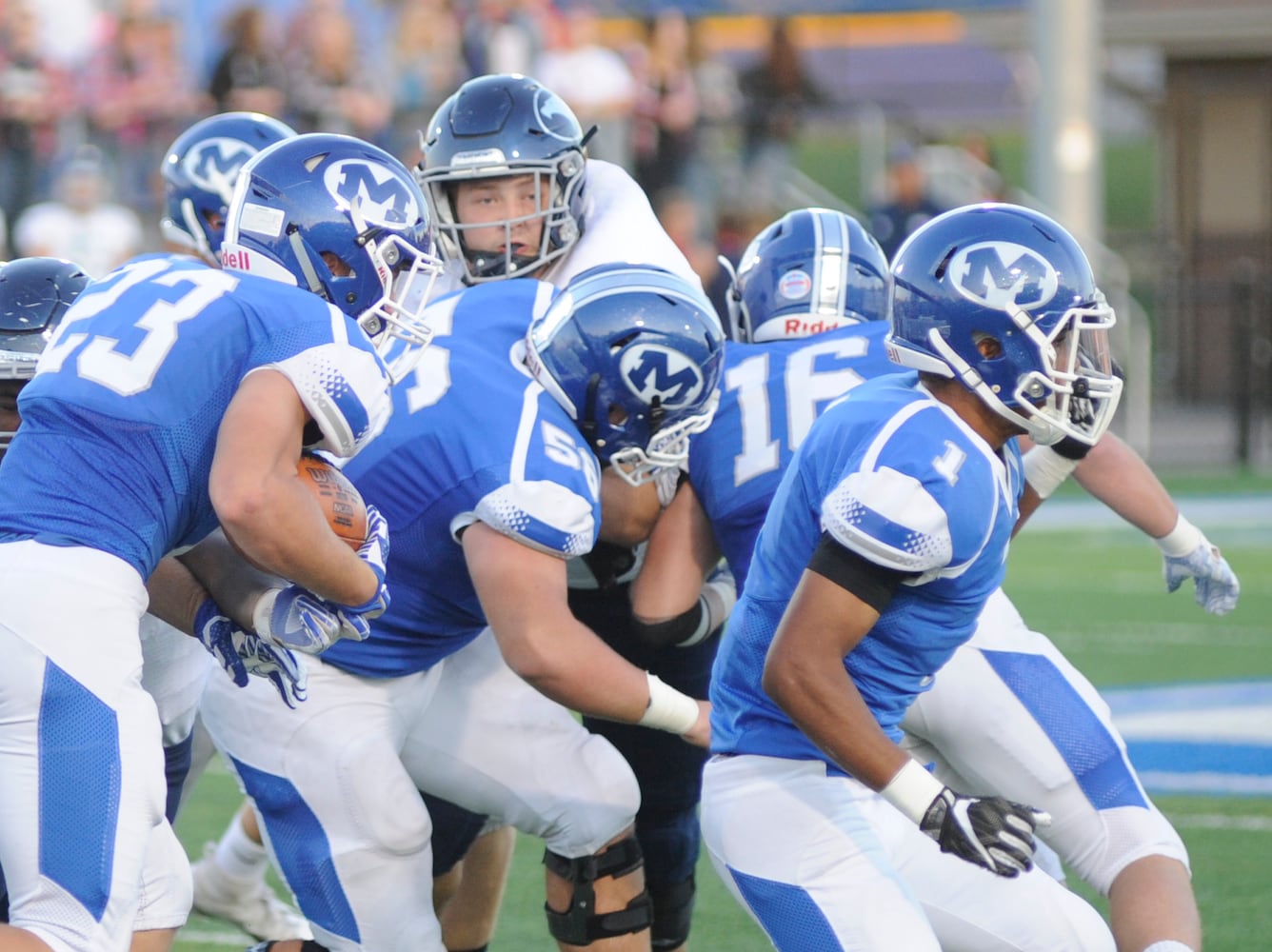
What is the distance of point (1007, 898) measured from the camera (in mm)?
3057

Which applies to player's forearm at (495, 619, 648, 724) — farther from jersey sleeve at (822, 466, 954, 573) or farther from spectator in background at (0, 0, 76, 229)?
spectator in background at (0, 0, 76, 229)

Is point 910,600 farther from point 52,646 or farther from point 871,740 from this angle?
point 52,646

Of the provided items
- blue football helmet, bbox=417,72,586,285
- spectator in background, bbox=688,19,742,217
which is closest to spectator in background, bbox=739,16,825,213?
spectator in background, bbox=688,19,742,217

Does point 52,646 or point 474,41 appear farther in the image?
point 474,41

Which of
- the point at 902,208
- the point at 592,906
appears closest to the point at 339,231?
the point at 592,906

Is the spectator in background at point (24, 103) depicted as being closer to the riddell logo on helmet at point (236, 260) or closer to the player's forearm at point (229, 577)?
the riddell logo on helmet at point (236, 260)

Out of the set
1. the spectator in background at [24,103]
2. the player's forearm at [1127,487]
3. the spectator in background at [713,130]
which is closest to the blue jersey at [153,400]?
the player's forearm at [1127,487]

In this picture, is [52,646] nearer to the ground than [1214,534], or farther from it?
farther from it

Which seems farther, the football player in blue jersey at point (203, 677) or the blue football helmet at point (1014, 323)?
the football player in blue jersey at point (203, 677)

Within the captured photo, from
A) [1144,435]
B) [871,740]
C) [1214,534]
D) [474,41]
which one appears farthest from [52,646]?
[1144,435]

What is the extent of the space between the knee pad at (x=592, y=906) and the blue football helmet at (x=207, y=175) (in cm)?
198

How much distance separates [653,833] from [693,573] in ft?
2.50

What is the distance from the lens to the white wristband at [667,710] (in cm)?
345

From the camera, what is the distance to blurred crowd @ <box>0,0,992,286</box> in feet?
41.9
